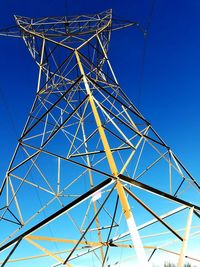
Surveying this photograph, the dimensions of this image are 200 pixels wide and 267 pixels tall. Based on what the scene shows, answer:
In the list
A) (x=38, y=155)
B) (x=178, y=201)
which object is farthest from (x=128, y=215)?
(x=38, y=155)

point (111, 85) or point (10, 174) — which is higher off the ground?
point (111, 85)

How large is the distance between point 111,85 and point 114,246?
6216 mm

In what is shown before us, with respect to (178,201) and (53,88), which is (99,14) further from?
(178,201)

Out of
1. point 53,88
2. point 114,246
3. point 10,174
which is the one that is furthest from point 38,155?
point 114,246

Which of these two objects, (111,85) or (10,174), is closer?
(10,174)

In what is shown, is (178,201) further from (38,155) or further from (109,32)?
(109,32)

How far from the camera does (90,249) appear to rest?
1073 cm

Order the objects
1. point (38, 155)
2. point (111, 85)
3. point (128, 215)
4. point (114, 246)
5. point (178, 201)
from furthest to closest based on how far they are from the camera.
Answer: point (111, 85) → point (114, 246) → point (38, 155) → point (178, 201) → point (128, 215)

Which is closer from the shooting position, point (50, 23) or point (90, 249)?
point (90, 249)

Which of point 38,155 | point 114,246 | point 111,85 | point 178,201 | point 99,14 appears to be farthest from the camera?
point 99,14

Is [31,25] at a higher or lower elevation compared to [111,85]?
higher

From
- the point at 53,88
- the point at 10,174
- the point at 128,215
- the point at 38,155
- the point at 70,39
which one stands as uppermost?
the point at 70,39

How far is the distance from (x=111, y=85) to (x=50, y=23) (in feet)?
16.3

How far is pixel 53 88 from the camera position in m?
12.1
